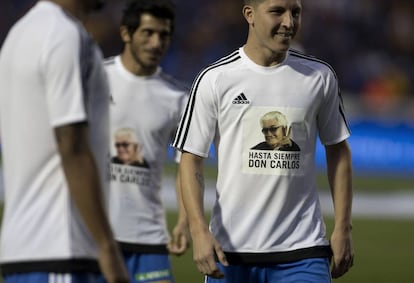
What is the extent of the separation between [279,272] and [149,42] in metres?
2.37

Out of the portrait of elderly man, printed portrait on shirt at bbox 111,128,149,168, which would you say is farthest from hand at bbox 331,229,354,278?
printed portrait on shirt at bbox 111,128,149,168

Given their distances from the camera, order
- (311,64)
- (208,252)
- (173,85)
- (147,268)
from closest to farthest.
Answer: (208,252), (311,64), (147,268), (173,85)

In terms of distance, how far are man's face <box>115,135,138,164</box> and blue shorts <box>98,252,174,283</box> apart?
64cm

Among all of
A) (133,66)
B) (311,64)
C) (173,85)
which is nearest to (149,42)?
(133,66)

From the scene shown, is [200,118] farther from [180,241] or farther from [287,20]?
[180,241]

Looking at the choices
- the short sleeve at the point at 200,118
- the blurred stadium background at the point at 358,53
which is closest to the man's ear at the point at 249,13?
the short sleeve at the point at 200,118

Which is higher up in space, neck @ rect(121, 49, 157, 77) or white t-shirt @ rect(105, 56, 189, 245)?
neck @ rect(121, 49, 157, 77)

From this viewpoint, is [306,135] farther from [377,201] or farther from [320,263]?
[377,201]

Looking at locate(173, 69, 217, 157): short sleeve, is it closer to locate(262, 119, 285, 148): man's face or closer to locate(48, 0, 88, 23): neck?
locate(262, 119, 285, 148): man's face

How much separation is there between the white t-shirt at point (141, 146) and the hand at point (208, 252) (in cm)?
143

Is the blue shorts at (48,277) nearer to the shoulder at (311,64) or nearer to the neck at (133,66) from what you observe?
the shoulder at (311,64)

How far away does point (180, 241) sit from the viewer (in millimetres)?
7285

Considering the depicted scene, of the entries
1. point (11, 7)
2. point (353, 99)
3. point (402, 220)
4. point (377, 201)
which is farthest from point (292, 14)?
point (11, 7)

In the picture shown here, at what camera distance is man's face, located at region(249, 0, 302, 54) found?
230 inches
